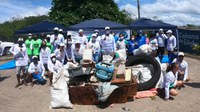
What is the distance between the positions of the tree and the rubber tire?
13.7m

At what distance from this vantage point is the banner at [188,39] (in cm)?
2234

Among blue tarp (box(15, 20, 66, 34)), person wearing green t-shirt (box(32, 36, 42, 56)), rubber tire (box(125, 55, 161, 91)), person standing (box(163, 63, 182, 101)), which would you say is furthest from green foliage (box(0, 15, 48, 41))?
person standing (box(163, 63, 182, 101))

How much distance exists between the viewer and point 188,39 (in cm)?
2336

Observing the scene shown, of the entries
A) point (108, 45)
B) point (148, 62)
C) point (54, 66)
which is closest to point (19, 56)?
point (54, 66)

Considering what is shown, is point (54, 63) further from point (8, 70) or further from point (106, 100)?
point (8, 70)

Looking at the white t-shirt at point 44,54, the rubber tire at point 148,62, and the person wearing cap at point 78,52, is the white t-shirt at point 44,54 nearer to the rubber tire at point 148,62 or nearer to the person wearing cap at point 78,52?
the person wearing cap at point 78,52

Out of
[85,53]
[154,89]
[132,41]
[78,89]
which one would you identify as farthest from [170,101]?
[132,41]

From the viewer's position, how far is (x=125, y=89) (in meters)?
9.29

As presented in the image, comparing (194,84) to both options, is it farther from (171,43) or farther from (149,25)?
(149,25)

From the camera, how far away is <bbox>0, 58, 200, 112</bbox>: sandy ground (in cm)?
884

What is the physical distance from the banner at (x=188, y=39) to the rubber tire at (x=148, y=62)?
1189 cm

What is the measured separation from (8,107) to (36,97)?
118cm

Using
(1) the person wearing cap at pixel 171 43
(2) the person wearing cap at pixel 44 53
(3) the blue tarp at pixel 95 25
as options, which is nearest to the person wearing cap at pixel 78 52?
(2) the person wearing cap at pixel 44 53

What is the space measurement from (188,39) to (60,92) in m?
16.4
